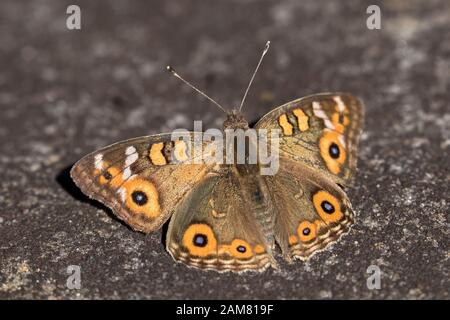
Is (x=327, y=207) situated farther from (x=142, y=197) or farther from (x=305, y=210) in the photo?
(x=142, y=197)

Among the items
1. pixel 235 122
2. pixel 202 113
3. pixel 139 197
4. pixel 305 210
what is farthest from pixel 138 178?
pixel 202 113

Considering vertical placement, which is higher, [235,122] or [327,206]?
[235,122]

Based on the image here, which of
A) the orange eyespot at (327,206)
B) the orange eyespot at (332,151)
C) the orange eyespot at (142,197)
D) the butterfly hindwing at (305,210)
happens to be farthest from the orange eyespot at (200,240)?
the orange eyespot at (332,151)

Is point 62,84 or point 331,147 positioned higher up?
point 62,84

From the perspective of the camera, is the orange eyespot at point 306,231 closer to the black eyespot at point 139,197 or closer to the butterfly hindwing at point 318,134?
the butterfly hindwing at point 318,134

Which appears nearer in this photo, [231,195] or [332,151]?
[231,195]
